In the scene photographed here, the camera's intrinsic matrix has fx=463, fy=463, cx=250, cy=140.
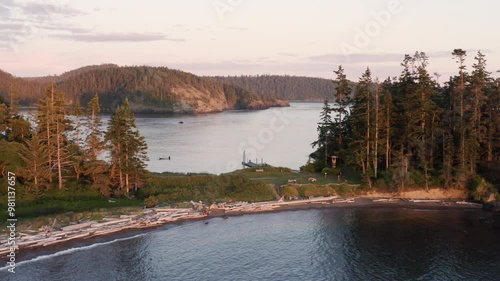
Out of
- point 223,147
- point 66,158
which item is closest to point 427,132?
point 66,158

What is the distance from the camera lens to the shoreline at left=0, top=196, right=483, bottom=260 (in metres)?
35.6

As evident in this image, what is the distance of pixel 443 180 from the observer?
172 ft

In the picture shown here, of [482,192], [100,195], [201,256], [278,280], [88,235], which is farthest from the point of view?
[482,192]

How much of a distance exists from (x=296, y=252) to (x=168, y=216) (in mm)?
13717

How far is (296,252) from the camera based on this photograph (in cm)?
3547

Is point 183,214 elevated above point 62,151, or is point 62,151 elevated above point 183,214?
point 62,151

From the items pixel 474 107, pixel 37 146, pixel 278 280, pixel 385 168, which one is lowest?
pixel 278 280

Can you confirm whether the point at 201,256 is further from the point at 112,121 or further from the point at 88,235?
the point at 112,121

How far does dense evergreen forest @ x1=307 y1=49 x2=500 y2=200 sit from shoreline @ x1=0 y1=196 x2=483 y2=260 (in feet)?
9.81

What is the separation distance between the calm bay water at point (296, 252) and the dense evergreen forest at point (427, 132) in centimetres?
769

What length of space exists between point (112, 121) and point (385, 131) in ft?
105

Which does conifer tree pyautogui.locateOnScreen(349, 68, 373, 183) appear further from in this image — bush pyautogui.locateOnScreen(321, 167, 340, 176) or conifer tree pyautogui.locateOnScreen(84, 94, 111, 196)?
conifer tree pyautogui.locateOnScreen(84, 94, 111, 196)

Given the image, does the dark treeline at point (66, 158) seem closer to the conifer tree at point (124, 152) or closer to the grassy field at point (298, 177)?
the conifer tree at point (124, 152)

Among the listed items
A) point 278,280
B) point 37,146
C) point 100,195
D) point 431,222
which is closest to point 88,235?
point 100,195
